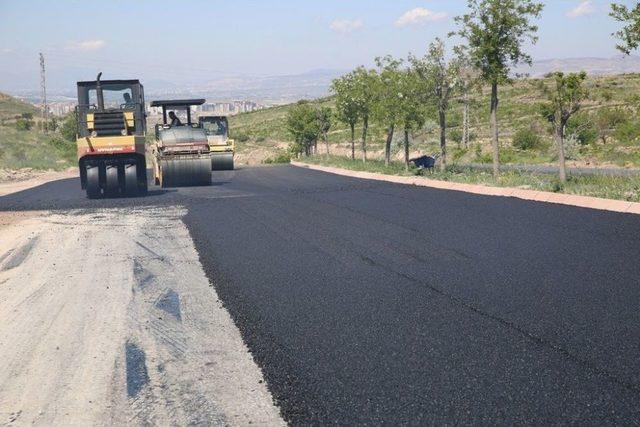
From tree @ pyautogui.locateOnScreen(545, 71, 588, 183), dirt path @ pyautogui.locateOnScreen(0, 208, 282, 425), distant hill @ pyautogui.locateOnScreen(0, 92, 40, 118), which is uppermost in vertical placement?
distant hill @ pyautogui.locateOnScreen(0, 92, 40, 118)

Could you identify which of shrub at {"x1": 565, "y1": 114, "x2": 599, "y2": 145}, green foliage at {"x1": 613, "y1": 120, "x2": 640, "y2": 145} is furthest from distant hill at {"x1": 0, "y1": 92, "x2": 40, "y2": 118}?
green foliage at {"x1": 613, "y1": 120, "x2": 640, "y2": 145}

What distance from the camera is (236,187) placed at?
25141 mm

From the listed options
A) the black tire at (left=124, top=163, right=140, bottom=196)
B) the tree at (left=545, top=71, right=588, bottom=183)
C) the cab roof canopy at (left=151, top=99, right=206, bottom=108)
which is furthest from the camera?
the cab roof canopy at (left=151, top=99, right=206, bottom=108)

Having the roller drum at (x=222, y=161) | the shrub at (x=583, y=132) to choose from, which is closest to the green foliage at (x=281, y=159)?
the roller drum at (x=222, y=161)

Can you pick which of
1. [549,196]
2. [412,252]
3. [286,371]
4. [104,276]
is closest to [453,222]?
[412,252]

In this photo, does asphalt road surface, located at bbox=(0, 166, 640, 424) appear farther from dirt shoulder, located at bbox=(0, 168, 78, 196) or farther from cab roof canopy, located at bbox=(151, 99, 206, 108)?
dirt shoulder, located at bbox=(0, 168, 78, 196)

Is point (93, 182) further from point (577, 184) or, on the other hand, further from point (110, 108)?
point (577, 184)

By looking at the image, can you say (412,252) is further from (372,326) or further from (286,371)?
(286,371)

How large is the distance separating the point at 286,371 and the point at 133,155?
17737 millimetres

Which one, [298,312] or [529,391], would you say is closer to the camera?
[529,391]

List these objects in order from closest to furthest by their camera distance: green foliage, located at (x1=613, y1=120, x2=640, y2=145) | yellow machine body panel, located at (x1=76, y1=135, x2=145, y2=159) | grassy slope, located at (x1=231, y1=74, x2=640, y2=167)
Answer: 1. yellow machine body panel, located at (x1=76, y1=135, x2=145, y2=159)
2. grassy slope, located at (x1=231, y1=74, x2=640, y2=167)
3. green foliage, located at (x1=613, y1=120, x2=640, y2=145)

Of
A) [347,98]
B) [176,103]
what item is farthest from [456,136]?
[176,103]

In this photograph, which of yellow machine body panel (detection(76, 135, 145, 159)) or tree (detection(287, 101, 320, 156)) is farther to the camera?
tree (detection(287, 101, 320, 156))

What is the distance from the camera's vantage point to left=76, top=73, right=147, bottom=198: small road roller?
69.8 feet
